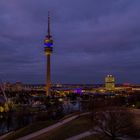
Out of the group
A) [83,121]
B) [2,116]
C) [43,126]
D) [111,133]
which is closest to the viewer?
[111,133]

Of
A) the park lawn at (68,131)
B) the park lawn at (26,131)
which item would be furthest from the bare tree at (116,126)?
the park lawn at (26,131)

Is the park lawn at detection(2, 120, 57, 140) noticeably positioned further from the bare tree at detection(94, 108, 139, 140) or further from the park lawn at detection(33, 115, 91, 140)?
the bare tree at detection(94, 108, 139, 140)

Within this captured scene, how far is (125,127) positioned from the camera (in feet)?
108

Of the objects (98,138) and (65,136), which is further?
(65,136)

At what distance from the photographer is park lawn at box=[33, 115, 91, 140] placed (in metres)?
39.0

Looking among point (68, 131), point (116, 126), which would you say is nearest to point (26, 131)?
point (68, 131)

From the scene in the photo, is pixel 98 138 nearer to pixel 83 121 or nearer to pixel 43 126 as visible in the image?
pixel 83 121

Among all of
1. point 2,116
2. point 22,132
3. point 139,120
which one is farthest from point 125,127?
point 2,116

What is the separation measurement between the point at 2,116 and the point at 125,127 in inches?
→ 2272

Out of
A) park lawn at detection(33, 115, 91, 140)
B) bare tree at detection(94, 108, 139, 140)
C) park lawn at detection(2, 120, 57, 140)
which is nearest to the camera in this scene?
bare tree at detection(94, 108, 139, 140)

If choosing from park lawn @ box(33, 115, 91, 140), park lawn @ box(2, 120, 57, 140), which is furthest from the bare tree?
park lawn @ box(2, 120, 57, 140)

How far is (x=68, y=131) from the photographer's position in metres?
40.7

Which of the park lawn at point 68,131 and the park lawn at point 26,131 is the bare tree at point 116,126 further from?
the park lawn at point 26,131

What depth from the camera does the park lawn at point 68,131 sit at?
39.0 meters
